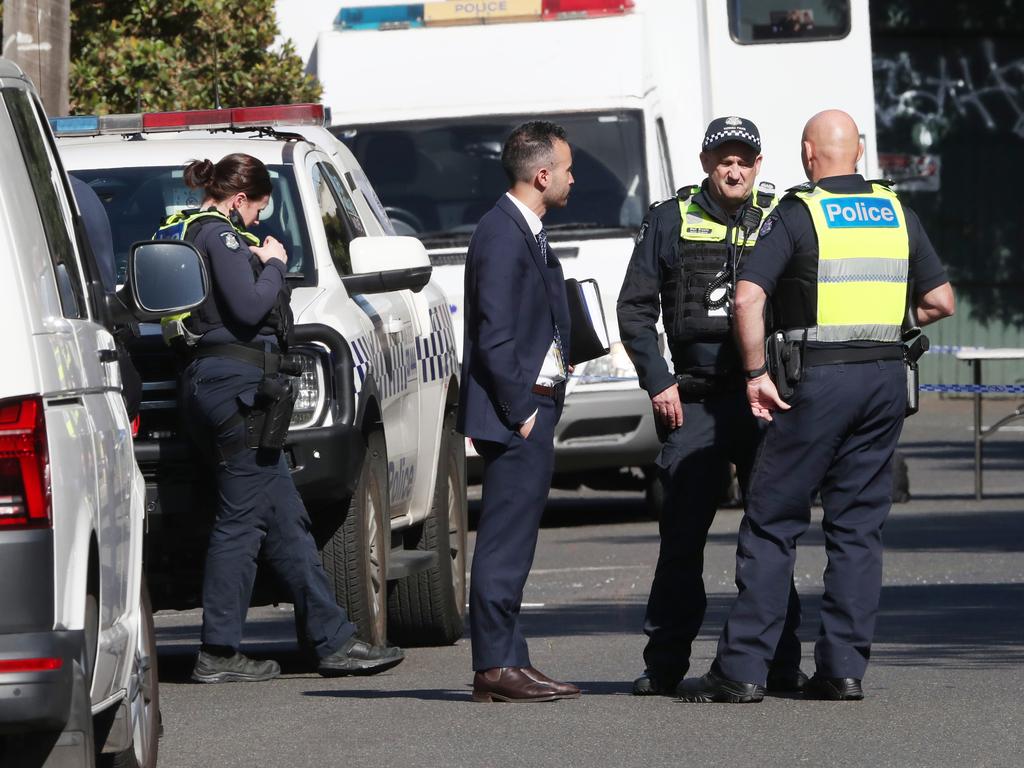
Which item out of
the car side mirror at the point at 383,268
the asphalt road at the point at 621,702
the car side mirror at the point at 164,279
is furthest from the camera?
the car side mirror at the point at 383,268

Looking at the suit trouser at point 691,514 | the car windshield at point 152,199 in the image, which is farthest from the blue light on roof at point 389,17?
the suit trouser at point 691,514

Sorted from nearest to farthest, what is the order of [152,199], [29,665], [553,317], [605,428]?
1. [29,665]
2. [553,317]
3. [152,199]
4. [605,428]

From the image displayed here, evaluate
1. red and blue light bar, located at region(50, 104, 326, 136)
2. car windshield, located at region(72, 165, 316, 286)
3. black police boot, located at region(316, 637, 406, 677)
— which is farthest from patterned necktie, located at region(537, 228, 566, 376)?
red and blue light bar, located at region(50, 104, 326, 136)

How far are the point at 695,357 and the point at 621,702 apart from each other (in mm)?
1154

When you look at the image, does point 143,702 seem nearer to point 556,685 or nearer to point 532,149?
point 556,685

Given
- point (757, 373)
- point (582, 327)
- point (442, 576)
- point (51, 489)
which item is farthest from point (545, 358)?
point (51, 489)

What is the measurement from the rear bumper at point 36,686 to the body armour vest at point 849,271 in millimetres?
3408

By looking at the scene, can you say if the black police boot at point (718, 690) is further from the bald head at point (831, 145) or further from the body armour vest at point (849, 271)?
the bald head at point (831, 145)

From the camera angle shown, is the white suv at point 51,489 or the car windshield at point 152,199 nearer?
the white suv at point 51,489

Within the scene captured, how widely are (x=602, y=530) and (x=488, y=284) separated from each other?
26.4ft

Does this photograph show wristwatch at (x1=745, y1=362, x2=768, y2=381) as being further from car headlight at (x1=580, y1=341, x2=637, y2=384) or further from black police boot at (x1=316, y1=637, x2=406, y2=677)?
car headlight at (x1=580, y1=341, x2=637, y2=384)

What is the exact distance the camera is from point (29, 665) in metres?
4.48

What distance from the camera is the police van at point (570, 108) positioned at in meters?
14.3

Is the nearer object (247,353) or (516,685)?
(516,685)
